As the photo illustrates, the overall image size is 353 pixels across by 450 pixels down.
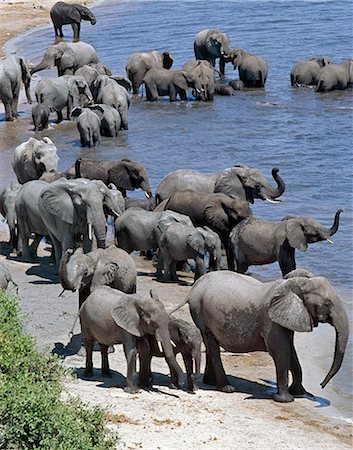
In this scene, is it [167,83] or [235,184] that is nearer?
[235,184]

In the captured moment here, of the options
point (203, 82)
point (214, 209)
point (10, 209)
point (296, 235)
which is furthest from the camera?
point (203, 82)

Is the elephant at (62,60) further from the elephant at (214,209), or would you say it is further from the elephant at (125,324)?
the elephant at (125,324)

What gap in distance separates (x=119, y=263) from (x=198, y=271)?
3.04 m

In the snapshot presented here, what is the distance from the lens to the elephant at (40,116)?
95.2ft

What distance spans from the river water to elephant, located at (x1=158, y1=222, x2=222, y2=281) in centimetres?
154

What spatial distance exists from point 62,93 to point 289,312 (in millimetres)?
18794

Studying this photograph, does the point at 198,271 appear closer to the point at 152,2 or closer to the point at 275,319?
the point at 275,319

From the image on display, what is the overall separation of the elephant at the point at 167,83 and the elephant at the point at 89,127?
6.11 meters

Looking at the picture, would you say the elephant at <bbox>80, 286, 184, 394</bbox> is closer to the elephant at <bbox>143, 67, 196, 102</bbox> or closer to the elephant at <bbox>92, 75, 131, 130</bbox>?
the elephant at <bbox>92, 75, 131, 130</bbox>

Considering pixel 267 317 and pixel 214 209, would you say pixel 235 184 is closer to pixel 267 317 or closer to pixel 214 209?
pixel 214 209

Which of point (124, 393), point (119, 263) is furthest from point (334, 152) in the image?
point (124, 393)

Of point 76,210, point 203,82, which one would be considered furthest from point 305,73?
point 76,210

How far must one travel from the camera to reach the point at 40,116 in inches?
1143

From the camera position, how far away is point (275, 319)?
1231 cm
